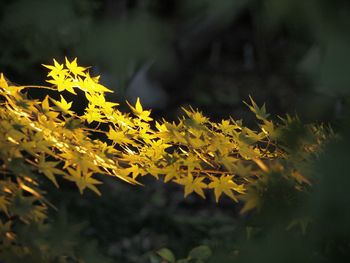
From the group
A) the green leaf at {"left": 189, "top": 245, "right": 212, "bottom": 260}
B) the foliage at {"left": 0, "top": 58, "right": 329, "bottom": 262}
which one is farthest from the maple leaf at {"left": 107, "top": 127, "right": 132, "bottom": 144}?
the green leaf at {"left": 189, "top": 245, "right": 212, "bottom": 260}

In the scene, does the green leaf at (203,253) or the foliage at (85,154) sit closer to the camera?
the foliage at (85,154)

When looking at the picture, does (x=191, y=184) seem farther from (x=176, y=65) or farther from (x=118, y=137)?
(x=176, y=65)

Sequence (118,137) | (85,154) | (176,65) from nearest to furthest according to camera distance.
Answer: (85,154), (118,137), (176,65)

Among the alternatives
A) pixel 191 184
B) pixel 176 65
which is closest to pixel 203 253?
pixel 191 184

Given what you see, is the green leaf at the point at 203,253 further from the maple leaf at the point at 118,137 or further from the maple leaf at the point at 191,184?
the maple leaf at the point at 118,137

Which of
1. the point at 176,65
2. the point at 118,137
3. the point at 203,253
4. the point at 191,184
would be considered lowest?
the point at 203,253

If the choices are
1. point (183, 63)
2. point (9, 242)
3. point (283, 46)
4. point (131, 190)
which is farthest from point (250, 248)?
point (283, 46)

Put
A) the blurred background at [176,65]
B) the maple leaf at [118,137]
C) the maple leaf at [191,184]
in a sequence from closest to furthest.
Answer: the blurred background at [176,65] < the maple leaf at [191,184] < the maple leaf at [118,137]

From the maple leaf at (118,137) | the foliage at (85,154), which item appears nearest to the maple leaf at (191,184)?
the foliage at (85,154)
